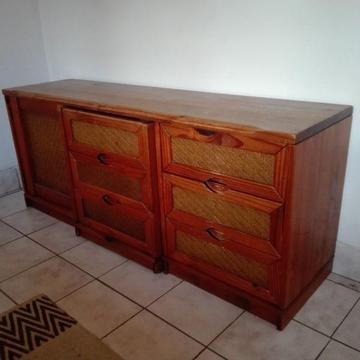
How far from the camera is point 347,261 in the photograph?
1710 millimetres

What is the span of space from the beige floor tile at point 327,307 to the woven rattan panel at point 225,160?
23.6 inches

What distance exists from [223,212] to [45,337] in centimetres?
80

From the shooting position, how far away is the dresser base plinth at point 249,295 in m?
1.47

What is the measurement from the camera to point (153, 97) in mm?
1822

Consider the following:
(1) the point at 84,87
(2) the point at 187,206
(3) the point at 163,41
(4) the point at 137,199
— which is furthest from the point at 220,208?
(1) the point at 84,87

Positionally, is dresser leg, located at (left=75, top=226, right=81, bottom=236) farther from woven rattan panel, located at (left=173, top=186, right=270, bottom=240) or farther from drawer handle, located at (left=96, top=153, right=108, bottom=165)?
woven rattan panel, located at (left=173, top=186, right=270, bottom=240)

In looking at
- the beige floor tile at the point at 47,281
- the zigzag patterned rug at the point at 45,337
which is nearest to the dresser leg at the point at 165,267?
the beige floor tile at the point at 47,281

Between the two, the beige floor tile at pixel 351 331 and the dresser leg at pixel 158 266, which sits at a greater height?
the dresser leg at pixel 158 266

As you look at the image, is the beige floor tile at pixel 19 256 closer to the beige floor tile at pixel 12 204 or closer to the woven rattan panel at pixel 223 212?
the beige floor tile at pixel 12 204

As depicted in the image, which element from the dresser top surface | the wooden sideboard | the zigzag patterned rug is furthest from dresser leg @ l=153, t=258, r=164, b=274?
the dresser top surface

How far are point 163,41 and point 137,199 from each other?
82 centimetres

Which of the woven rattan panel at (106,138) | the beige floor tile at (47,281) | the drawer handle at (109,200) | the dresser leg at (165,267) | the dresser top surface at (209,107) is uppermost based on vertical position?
the dresser top surface at (209,107)

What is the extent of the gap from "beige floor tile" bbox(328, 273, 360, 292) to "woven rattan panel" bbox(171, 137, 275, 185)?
0.71 m

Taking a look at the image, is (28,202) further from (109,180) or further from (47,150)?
(109,180)
